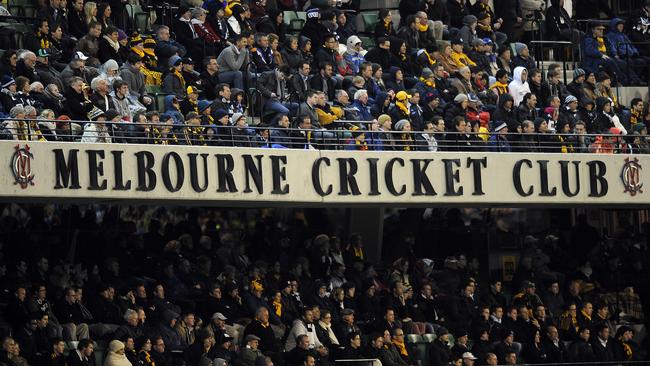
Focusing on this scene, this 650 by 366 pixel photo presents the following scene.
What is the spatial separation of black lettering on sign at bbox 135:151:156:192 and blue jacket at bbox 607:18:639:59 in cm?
1003

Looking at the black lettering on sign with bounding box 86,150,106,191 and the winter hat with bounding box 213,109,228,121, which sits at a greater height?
the winter hat with bounding box 213,109,228,121

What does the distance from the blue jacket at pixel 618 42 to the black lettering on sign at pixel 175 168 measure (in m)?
9.69

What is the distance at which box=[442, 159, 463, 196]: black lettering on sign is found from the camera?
24.1 meters

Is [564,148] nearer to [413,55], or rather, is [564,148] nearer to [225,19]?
[413,55]

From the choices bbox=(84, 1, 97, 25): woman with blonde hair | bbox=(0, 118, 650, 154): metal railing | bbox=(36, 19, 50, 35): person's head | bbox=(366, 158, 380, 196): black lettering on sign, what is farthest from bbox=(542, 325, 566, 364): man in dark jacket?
bbox=(36, 19, 50, 35): person's head

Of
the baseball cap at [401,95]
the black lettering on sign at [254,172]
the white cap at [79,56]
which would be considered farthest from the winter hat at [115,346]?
the baseball cap at [401,95]

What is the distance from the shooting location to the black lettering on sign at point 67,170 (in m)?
21.6

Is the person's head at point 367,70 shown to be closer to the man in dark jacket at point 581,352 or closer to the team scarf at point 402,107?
the team scarf at point 402,107

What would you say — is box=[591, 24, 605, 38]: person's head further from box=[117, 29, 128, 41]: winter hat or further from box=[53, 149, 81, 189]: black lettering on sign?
box=[53, 149, 81, 189]: black lettering on sign

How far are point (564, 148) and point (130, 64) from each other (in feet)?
19.3

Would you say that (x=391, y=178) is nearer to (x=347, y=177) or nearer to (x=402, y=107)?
(x=347, y=177)

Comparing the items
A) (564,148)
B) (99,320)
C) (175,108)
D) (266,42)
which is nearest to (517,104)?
(564,148)

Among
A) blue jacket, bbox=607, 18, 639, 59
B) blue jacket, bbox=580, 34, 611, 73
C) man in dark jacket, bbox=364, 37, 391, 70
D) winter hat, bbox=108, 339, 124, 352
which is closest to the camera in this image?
winter hat, bbox=108, 339, 124, 352

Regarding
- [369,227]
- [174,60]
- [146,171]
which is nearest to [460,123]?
[369,227]
